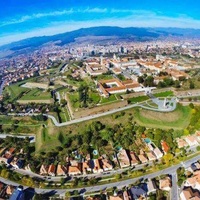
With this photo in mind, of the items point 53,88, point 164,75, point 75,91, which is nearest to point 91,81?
point 75,91

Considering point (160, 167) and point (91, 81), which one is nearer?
point (160, 167)

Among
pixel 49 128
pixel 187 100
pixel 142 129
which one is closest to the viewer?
pixel 142 129

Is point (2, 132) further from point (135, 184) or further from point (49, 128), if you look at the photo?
point (135, 184)

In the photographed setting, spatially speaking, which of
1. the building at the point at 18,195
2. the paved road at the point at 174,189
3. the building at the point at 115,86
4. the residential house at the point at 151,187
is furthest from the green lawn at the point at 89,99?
the paved road at the point at 174,189

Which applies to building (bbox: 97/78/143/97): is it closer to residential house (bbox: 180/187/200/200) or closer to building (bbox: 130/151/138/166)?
building (bbox: 130/151/138/166)

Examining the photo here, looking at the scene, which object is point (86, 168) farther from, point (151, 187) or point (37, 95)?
point (37, 95)

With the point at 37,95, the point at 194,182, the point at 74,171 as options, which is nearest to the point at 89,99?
the point at 37,95
